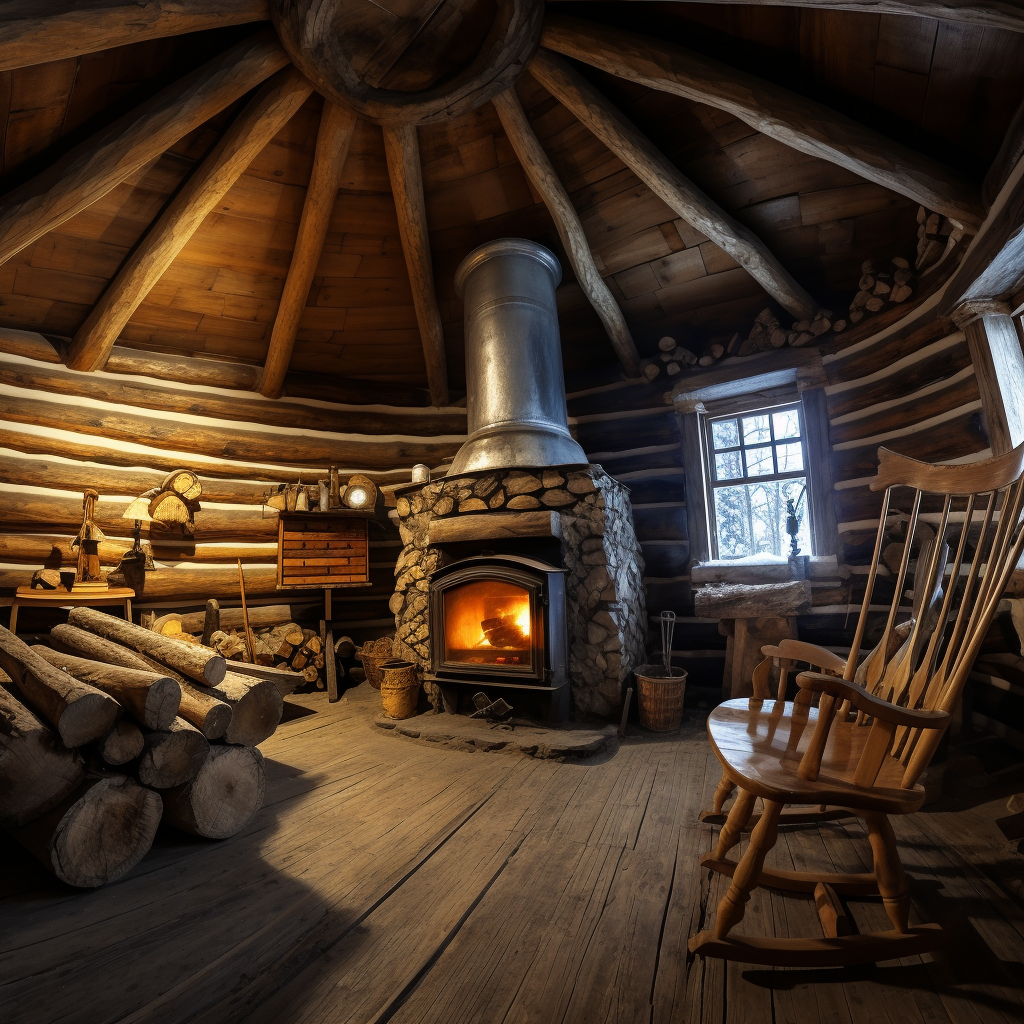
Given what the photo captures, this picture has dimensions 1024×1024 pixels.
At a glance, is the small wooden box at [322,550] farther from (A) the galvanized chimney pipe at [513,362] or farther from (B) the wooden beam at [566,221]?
(B) the wooden beam at [566,221]

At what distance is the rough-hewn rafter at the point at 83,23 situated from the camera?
8.14 feet

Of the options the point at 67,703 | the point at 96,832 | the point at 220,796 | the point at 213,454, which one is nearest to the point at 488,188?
the point at 213,454

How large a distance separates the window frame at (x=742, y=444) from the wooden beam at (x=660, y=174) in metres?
0.83

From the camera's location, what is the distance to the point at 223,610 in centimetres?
518

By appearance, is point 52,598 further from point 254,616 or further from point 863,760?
point 863,760

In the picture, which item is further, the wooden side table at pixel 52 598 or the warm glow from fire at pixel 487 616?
the wooden side table at pixel 52 598

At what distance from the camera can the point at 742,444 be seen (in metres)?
5.01

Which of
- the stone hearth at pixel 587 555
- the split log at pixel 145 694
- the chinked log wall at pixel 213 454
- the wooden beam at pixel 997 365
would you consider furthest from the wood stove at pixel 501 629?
the wooden beam at pixel 997 365

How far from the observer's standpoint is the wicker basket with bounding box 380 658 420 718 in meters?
4.14

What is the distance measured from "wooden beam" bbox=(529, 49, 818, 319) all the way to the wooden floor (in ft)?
12.3

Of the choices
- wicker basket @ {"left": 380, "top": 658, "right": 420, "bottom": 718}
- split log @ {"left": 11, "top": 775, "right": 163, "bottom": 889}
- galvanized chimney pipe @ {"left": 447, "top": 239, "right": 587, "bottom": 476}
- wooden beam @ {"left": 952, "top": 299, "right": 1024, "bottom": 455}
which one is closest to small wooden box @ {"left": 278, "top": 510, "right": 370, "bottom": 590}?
wicker basket @ {"left": 380, "top": 658, "right": 420, "bottom": 718}

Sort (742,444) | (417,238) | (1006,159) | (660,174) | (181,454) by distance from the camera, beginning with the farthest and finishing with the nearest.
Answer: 1. (181,454)
2. (742,444)
3. (417,238)
4. (660,174)
5. (1006,159)

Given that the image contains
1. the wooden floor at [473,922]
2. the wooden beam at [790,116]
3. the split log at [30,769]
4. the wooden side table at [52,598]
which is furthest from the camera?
the wooden side table at [52,598]

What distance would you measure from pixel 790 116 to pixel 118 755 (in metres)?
4.61
